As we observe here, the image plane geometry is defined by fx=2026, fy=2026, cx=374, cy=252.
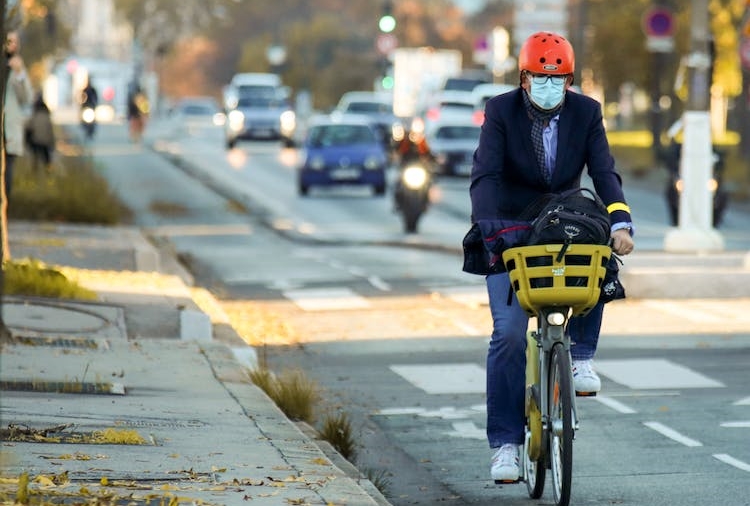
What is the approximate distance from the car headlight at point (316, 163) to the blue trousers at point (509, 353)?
30762mm

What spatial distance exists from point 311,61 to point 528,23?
94192 mm

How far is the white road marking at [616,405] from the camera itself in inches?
432

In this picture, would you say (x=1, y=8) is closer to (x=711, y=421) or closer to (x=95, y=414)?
(x=95, y=414)

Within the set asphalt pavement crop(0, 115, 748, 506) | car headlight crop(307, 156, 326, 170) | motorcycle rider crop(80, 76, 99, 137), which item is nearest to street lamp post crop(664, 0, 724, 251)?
asphalt pavement crop(0, 115, 748, 506)

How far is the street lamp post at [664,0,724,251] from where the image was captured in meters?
20.4

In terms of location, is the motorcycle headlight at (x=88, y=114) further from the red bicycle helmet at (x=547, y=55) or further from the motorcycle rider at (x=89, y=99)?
the red bicycle helmet at (x=547, y=55)

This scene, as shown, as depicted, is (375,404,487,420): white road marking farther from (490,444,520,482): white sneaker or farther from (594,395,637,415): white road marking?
(490,444,520,482): white sneaker

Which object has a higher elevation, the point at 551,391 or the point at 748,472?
the point at 551,391

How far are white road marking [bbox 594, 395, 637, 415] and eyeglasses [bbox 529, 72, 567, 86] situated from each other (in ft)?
11.4

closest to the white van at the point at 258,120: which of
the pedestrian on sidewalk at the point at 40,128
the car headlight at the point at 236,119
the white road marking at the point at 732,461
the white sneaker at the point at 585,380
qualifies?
the car headlight at the point at 236,119

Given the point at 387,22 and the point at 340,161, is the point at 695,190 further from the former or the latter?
the point at 387,22

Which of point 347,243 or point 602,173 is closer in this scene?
point 602,173

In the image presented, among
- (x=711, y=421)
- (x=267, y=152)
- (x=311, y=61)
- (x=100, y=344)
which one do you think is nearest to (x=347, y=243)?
(x=100, y=344)

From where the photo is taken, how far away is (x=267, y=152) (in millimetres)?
55375
